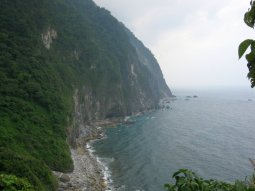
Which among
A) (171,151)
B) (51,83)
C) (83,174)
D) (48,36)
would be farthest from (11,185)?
(48,36)

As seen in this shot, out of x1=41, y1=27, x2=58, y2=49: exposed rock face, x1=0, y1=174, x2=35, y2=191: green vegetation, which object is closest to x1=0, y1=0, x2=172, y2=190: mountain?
x1=41, y1=27, x2=58, y2=49: exposed rock face

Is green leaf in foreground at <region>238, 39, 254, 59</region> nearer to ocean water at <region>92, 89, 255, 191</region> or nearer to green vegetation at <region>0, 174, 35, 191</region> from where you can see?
green vegetation at <region>0, 174, 35, 191</region>

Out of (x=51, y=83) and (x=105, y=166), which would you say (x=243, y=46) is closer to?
(x=105, y=166)

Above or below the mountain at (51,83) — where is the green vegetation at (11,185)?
below

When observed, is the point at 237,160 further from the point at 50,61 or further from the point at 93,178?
the point at 50,61

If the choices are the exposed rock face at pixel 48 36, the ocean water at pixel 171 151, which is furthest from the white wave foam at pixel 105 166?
the exposed rock face at pixel 48 36

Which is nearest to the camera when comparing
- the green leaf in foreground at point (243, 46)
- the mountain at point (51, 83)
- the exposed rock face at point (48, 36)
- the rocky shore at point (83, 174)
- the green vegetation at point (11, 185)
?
the green leaf in foreground at point (243, 46)

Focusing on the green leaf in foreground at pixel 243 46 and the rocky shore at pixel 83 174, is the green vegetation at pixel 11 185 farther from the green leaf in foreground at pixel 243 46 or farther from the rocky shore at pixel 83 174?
the green leaf in foreground at pixel 243 46
